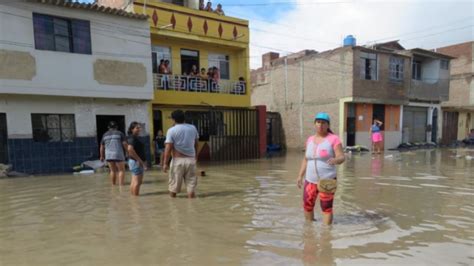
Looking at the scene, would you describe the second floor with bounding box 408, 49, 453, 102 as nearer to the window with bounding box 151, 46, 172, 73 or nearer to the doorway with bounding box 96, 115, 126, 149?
the window with bounding box 151, 46, 172, 73

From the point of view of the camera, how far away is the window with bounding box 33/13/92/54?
10836 millimetres

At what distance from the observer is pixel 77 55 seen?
11.5m

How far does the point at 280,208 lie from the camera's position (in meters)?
6.19

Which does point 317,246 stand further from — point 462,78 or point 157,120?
point 462,78

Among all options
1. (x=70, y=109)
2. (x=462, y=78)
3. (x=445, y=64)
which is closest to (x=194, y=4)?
(x=70, y=109)

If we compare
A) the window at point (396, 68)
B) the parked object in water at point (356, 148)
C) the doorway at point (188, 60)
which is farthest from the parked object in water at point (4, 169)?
the window at point (396, 68)

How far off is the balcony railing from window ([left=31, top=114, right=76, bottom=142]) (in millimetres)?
3836

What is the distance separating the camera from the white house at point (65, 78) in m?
10.5

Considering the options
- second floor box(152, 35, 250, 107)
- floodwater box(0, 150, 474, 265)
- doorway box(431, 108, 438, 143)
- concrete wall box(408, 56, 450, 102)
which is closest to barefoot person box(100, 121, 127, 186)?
floodwater box(0, 150, 474, 265)

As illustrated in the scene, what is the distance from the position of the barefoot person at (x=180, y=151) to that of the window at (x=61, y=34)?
7.30 meters

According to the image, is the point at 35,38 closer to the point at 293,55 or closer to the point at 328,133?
the point at 328,133

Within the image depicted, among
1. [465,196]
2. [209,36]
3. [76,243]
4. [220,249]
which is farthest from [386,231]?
[209,36]

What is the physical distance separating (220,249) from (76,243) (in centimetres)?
188

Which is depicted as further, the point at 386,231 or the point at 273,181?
the point at 273,181
